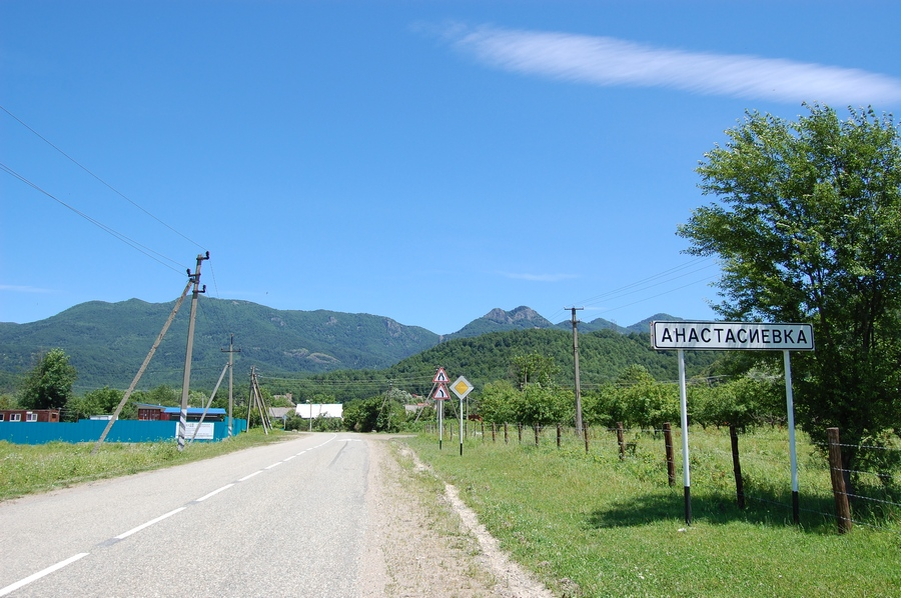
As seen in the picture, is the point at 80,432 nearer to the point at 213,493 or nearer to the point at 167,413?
the point at 167,413

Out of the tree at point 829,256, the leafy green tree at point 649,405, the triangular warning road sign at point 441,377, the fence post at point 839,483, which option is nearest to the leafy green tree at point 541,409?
the leafy green tree at point 649,405

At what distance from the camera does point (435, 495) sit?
13016 mm

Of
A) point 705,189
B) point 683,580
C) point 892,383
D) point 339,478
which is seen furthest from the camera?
→ point 339,478

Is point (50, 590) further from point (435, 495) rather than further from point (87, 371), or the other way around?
point (87, 371)

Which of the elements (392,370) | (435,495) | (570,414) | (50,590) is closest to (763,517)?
(435,495)

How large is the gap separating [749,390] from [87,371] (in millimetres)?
215295

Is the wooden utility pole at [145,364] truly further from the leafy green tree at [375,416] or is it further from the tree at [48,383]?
the tree at [48,383]

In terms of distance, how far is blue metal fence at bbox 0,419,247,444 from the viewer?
53438 mm

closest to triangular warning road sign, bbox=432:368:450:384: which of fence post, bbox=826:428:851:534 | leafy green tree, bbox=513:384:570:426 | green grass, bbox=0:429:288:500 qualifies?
green grass, bbox=0:429:288:500

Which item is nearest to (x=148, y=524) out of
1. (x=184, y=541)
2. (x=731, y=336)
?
(x=184, y=541)

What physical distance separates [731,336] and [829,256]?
73.8 inches

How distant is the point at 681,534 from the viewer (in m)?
8.02

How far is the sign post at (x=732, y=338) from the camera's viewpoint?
8.80 metres

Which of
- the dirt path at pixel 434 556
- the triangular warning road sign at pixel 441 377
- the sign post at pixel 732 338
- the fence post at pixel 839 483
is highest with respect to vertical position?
the sign post at pixel 732 338
